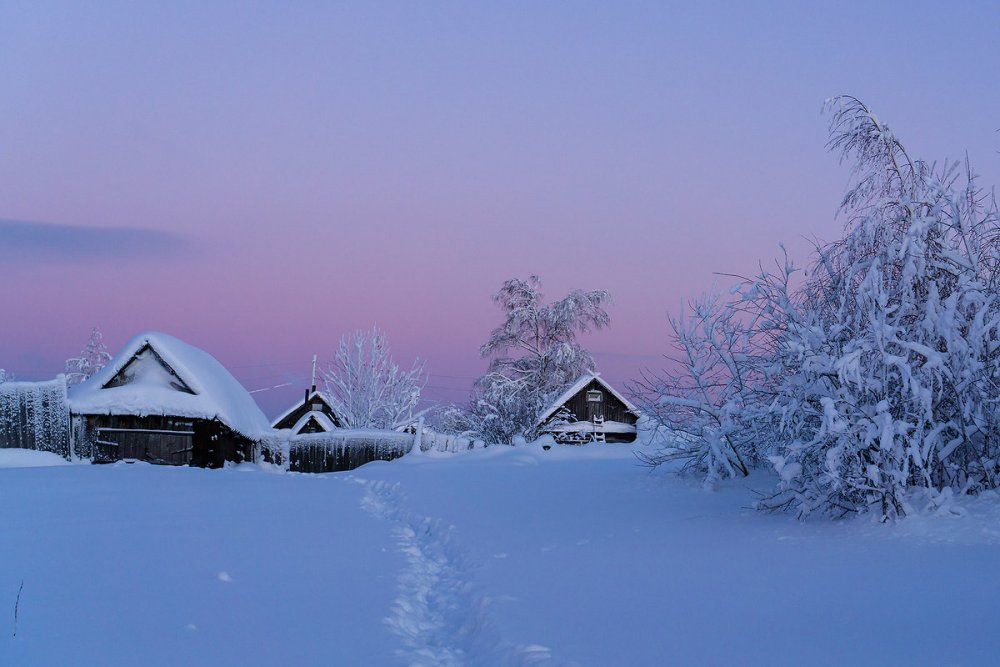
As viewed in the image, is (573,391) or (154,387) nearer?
(154,387)

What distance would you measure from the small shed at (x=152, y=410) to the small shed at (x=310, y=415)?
1380cm

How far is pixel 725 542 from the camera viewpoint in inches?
308

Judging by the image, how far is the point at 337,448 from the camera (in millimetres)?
29656

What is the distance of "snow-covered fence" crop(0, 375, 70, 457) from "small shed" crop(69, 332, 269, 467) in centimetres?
45

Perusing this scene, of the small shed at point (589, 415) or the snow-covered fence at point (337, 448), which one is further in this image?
the small shed at point (589, 415)

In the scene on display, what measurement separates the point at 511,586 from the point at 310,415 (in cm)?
3474

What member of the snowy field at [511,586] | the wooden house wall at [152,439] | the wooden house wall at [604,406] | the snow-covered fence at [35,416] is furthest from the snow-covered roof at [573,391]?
the snowy field at [511,586]

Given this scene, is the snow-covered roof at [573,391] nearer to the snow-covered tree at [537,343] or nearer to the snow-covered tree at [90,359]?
the snow-covered tree at [537,343]

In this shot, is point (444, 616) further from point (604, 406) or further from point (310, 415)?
point (310, 415)

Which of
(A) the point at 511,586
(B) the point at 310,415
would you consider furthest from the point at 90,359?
(A) the point at 511,586

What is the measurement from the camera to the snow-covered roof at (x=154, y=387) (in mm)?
24359

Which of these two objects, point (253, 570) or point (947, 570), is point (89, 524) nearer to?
point (253, 570)

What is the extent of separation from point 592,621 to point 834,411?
335 centimetres

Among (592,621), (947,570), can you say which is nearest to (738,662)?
(592,621)
